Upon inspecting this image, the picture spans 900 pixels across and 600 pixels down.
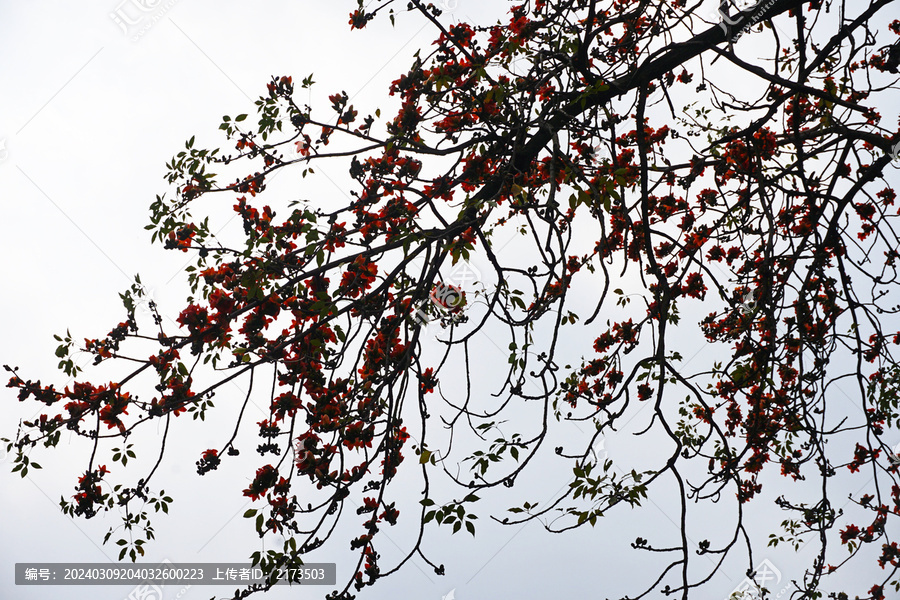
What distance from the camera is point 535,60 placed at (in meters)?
2.41

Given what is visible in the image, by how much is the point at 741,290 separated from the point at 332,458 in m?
2.13

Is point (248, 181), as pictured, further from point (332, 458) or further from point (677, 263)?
point (677, 263)

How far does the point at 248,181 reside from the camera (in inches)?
100

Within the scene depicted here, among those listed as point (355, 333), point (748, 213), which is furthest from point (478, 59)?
point (748, 213)

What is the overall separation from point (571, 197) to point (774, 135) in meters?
2.18

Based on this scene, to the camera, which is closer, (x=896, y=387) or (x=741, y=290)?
(x=741, y=290)

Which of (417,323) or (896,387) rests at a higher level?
(417,323)

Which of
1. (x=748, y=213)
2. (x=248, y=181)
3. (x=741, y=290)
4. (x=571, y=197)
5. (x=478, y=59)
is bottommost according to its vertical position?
(x=571, y=197)

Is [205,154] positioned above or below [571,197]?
above

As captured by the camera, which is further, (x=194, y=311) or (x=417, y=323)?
(x=417, y=323)

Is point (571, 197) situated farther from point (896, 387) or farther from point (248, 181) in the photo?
point (896, 387)

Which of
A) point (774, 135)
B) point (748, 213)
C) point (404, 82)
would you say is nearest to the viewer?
point (404, 82)

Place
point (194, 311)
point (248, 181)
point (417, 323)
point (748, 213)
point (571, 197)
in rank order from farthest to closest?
point (748, 213)
point (248, 181)
point (417, 323)
point (194, 311)
point (571, 197)

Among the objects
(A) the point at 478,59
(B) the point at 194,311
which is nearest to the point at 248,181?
(B) the point at 194,311
